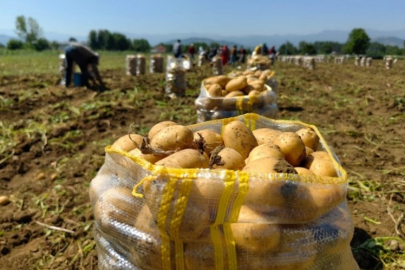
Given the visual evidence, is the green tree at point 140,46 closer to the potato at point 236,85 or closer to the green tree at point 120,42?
the green tree at point 120,42

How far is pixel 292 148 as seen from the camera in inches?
94.2

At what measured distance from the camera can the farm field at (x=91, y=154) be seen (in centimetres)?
347

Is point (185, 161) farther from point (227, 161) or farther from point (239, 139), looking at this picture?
point (239, 139)

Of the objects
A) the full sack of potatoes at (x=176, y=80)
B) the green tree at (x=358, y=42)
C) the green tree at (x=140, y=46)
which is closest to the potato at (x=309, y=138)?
the full sack of potatoes at (x=176, y=80)

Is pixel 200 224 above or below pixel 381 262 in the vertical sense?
above

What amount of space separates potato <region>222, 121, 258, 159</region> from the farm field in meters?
1.47

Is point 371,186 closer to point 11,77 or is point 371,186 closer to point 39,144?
point 39,144

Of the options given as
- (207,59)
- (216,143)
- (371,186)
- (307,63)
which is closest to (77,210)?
(216,143)

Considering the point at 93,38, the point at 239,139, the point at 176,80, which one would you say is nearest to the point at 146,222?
the point at 239,139

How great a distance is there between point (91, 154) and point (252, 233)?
15.7 ft

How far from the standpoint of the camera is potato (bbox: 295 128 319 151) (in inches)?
110

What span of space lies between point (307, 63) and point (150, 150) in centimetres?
2971

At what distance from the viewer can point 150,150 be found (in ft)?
7.13

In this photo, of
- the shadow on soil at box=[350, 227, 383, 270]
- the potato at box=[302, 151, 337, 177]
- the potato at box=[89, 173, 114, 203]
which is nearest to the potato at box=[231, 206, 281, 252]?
the potato at box=[302, 151, 337, 177]
